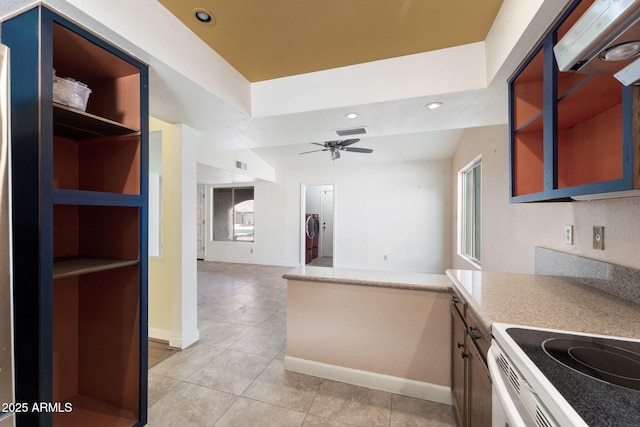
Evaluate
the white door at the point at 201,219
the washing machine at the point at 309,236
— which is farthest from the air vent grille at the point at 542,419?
the white door at the point at 201,219

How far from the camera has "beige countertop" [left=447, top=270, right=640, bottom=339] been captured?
885 mm

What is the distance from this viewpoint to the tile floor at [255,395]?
1.62 meters

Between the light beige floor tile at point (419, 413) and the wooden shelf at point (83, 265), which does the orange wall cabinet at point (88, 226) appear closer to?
the wooden shelf at point (83, 265)

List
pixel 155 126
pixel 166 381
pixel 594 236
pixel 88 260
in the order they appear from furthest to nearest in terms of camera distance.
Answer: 1. pixel 155 126
2. pixel 166 381
3. pixel 88 260
4. pixel 594 236

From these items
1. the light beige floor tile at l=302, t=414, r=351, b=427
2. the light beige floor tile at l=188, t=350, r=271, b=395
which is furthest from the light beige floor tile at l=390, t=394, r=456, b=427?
the light beige floor tile at l=188, t=350, r=271, b=395

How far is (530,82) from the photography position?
4.98 feet

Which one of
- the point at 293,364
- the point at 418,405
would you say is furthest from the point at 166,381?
the point at 418,405

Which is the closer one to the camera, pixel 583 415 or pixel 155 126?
pixel 583 415

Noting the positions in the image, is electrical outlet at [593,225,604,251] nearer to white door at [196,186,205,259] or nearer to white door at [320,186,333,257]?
white door at [320,186,333,257]

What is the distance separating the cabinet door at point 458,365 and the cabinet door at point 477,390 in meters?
0.10

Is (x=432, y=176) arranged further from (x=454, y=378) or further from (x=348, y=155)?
(x=454, y=378)

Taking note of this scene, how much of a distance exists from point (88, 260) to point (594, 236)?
113 inches

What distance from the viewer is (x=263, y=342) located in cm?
262

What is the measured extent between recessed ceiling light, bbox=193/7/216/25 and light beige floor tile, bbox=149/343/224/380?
8.44 ft
